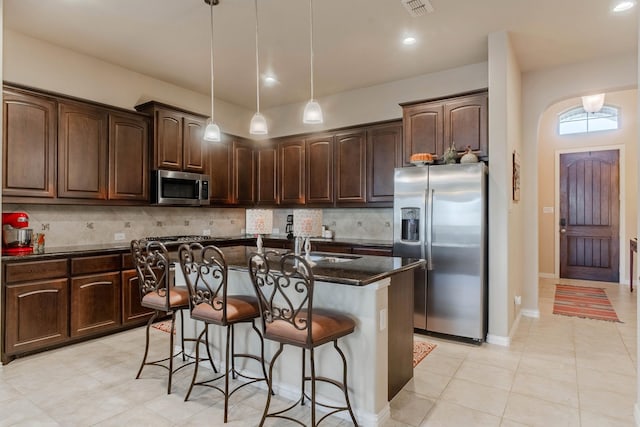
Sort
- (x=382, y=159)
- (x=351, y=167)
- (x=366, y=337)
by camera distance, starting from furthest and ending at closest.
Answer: (x=351, y=167), (x=382, y=159), (x=366, y=337)

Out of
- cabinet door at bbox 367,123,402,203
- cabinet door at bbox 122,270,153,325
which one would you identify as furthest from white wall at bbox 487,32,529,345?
cabinet door at bbox 122,270,153,325

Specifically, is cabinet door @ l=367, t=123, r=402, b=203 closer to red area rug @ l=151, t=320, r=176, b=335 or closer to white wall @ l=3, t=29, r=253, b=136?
white wall @ l=3, t=29, r=253, b=136

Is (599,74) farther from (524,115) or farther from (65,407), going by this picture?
(65,407)

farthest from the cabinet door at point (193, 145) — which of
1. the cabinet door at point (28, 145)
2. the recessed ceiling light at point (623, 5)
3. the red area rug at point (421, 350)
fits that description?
the recessed ceiling light at point (623, 5)

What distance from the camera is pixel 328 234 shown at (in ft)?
18.0

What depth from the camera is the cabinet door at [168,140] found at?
14.6ft

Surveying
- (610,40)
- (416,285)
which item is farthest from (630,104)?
(416,285)

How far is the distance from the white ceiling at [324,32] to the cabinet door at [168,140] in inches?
24.1

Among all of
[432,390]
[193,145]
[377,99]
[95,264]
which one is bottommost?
[432,390]

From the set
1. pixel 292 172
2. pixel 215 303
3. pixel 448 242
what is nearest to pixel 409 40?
pixel 448 242

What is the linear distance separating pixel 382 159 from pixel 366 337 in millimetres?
2994

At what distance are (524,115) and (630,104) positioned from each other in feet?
10.5

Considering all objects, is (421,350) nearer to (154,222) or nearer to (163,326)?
(163,326)

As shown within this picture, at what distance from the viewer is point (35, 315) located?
324cm
